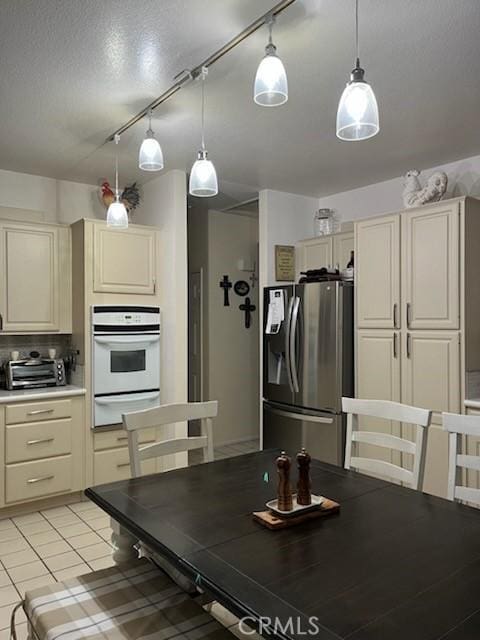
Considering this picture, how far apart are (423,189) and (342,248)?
37.5 inches

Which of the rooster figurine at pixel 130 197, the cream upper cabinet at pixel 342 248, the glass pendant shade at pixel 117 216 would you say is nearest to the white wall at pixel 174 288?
the rooster figurine at pixel 130 197

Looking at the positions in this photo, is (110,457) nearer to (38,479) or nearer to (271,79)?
(38,479)

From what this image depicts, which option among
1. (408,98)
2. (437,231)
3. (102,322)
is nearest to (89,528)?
(102,322)

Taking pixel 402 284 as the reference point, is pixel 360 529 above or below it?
below

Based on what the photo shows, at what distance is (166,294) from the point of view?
162 inches

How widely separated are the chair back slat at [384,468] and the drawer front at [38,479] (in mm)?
2360

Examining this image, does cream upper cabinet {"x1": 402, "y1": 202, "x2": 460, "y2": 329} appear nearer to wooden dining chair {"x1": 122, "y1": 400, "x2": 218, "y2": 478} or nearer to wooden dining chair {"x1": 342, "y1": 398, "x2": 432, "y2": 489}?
wooden dining chair {"x1": 342, "y1": 398, "x2": 432, "y2": 489}

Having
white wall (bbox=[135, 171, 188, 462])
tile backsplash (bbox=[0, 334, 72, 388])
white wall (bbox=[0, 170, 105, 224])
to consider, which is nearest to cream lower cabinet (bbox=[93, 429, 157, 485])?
white wall (bbox=[135, 171, 188, 462])

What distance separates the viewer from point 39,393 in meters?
3.56

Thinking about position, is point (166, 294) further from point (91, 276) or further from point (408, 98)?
point (408, 98)

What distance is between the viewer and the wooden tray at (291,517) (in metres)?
1.40

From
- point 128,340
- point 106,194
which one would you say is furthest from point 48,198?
point 128,340

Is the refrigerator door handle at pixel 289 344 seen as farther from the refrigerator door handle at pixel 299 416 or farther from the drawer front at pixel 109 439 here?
the drawer front at pixel 109 439

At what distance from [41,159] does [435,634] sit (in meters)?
3.76
